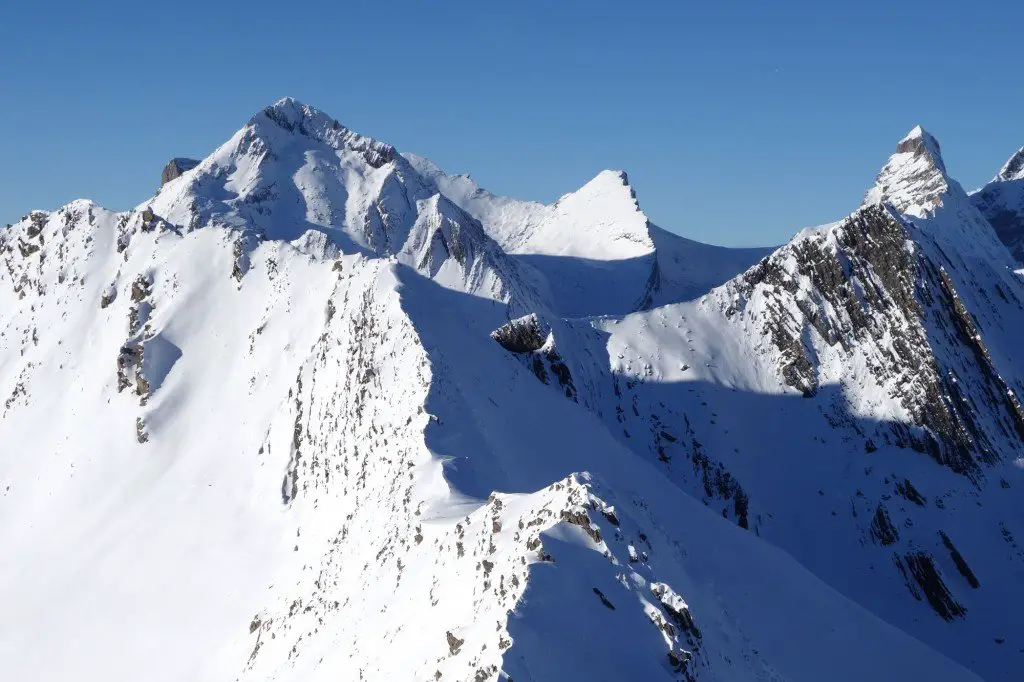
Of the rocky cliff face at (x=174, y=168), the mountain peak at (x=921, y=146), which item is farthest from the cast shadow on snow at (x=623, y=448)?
the mountain peak at (x=921, y=146)

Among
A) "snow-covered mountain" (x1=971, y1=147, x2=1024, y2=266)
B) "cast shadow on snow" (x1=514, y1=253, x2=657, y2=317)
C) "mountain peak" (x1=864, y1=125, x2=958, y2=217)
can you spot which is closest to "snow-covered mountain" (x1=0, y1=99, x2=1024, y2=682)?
"cast shadow on snow" (x1=514, y1=253, x2=657, y2=317)

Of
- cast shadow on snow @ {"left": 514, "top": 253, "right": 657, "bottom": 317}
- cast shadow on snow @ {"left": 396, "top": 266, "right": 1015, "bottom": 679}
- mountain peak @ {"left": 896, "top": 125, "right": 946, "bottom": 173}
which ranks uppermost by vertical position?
mountain peak @ {"left": 896, "top": 125, "right": 946, "bottom": 173}

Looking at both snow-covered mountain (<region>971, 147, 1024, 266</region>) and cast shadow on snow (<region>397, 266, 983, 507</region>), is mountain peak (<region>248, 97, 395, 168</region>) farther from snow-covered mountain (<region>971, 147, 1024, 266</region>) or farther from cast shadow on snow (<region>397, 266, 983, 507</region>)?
snow-covered mountain (<region>971, 147, 1024, 266</region>)

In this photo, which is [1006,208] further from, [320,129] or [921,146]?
[320,129]

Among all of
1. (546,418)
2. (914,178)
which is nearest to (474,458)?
(546,418)

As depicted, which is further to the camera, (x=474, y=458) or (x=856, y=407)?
(x=856, y=407)

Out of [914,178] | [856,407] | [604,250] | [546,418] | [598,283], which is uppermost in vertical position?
[604,250]

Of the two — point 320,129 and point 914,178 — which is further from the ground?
point 320,129
